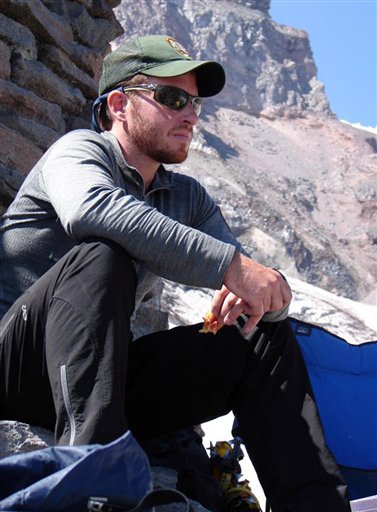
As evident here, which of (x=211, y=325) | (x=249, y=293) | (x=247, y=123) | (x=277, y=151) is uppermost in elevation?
(x=249, y=293)

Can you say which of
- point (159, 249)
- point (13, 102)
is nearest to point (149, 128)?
point (159, 249)

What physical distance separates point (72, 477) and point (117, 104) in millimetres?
1397

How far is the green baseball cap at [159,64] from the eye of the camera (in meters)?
2.24

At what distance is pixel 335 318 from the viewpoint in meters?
12.6

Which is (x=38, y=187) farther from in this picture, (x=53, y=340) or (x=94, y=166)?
(x=53, y=340)

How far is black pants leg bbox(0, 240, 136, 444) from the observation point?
1559mm

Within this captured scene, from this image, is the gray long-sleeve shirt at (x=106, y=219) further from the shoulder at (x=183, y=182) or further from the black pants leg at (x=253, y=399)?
the black pants leg at (x=253, y=399)

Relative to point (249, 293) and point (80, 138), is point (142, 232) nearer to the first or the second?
point (249, 293)

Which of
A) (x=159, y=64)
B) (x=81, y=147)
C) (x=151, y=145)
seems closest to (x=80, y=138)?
(x=81, y=147)

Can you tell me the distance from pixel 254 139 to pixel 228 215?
12965 mm

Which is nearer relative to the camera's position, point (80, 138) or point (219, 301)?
point (219, 301)

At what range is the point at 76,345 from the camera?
5.25 ft

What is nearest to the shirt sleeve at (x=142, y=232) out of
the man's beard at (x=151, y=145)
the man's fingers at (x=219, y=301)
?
the man's fingers at (x=219, y=301)

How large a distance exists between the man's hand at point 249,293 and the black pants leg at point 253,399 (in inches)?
2.1
